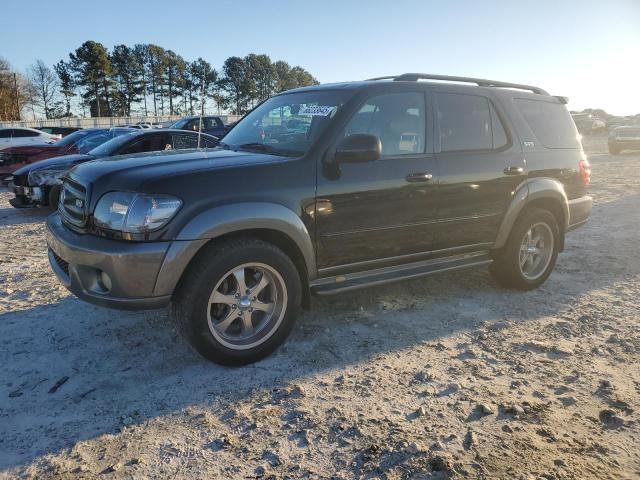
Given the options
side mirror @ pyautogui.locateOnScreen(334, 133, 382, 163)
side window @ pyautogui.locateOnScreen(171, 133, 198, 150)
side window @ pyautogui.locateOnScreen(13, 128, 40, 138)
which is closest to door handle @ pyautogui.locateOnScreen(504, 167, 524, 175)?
side mirror @ pyautogui.locateOnScreen(334, 133, 382, 163)

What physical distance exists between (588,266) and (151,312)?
4931 millimetres

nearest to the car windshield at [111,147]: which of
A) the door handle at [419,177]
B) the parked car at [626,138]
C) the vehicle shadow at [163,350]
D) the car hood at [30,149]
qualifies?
the car hood at [30,149]

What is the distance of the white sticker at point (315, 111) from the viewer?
389 centimetres

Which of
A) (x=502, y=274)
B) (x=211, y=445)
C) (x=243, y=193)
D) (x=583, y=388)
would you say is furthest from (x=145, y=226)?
(x=502, y=274)

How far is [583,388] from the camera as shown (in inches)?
127

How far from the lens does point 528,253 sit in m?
5.11

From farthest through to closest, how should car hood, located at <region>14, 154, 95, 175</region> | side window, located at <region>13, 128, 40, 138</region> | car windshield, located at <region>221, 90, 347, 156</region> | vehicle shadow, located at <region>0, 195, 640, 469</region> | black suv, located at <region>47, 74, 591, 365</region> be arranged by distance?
1. side window, located at <region>13, 128, 40, 138</region>
2. car hood, located at <region>14, 154, 95, 175</region>
3. car windshield, located at <region>221, 90, 347, 156</region>
4. black suv, located at <region>47, 74, 591, 365</region>
5. vehicle shadow, located at <region>0, 195, 640, 469</region>

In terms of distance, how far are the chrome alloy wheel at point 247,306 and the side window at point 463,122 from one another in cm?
189

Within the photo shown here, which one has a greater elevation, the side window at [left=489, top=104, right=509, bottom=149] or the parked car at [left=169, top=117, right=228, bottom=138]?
the side window at [left=489, top=104, right=509, bottom=149]

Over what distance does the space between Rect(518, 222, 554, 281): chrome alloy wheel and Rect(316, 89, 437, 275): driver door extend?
4.62 feet

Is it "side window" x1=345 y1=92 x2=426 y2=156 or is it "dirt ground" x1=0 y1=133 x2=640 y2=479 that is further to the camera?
"side window" x1=345 y1=92 x2=426 y2=156

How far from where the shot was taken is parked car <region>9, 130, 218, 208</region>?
8531 mm

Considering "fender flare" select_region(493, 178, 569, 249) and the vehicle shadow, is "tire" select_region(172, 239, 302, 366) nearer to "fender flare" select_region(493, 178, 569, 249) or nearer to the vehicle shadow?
the vehicle shadow

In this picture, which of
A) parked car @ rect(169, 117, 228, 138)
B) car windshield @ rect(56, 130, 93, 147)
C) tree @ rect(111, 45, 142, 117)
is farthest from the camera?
tree @ rect(111, 45, 142, 117)
